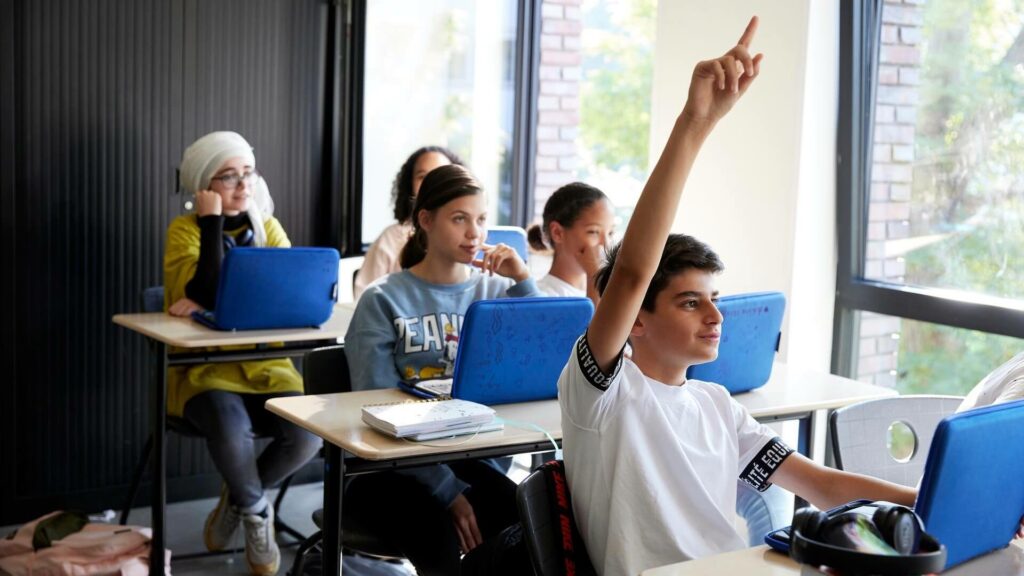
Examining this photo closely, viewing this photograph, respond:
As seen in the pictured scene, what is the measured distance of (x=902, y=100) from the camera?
3.47m

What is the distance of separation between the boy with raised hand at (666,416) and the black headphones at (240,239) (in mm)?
1973

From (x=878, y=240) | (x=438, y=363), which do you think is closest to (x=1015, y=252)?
(x=878, y=240)

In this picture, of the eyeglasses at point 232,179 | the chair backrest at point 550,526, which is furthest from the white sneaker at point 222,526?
the chair backrest at point 550,526

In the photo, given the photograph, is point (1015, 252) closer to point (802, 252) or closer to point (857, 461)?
point (802, 252)

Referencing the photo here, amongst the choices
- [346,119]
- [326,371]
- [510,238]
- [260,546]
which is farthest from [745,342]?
[346,119]

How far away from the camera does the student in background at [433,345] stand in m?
2.42

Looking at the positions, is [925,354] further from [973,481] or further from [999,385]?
[973,481]

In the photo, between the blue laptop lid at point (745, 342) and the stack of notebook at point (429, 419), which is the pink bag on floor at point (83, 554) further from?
the blue laptop lid at point (745, 342)

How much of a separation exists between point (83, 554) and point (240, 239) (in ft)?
3.63

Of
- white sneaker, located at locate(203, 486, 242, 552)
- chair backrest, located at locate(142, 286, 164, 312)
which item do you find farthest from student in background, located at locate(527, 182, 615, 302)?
chair backrest, located at locate(142, 286, 164, 312)

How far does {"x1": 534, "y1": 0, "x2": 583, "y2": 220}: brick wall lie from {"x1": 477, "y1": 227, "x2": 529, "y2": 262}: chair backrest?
88cm

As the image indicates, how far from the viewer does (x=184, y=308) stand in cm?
347

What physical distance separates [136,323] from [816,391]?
195 cm

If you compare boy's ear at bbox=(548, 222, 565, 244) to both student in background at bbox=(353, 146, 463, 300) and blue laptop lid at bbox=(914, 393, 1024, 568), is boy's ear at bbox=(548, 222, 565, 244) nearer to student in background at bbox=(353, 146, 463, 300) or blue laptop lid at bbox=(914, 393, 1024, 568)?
student in background at bbox=(353, 146, 463, 300)
